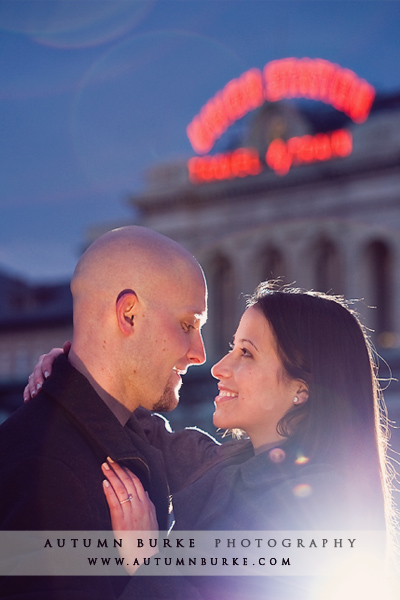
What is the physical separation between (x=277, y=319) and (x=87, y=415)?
1.20 metres

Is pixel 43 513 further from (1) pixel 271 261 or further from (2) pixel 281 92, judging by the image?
(2) pixel 281 92

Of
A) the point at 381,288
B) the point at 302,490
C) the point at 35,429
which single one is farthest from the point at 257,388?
the point at 381,288

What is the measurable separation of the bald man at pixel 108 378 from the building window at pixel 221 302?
125ft

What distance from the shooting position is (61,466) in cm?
281

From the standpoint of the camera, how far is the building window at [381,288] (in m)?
36.6

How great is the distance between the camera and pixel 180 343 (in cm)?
352

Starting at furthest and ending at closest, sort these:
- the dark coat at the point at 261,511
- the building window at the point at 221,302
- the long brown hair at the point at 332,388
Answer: the building window at the point at 221,302, the long brown hair at the point at 332,388, the dark coat at the point at 261,511

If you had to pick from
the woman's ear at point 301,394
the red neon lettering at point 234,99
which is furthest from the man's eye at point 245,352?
the red neon lettering at point 234,99

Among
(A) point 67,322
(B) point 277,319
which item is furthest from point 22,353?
(B) point 277,319

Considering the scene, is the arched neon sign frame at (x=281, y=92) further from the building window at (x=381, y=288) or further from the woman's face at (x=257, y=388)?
the woman's face at (x=257, y=388)

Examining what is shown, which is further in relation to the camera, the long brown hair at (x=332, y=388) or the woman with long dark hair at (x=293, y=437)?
the long brown hair at (x=332, y=388)

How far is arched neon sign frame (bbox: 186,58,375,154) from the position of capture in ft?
126

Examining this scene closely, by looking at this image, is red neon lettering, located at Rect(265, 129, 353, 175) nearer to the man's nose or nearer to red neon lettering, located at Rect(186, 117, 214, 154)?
red neon lettering, located at Rect(186, 117, 214, 154)

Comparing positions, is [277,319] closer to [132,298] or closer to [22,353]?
[132,298]
